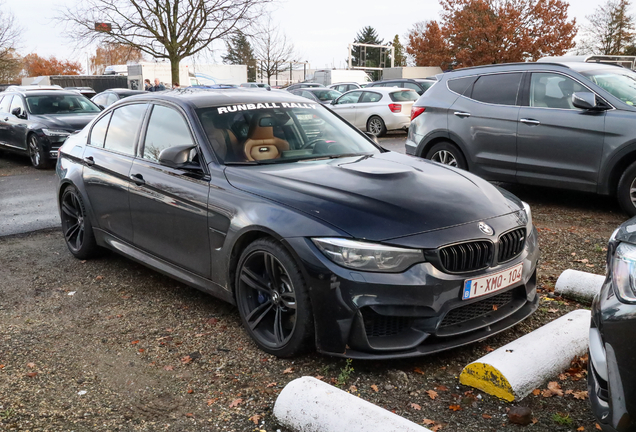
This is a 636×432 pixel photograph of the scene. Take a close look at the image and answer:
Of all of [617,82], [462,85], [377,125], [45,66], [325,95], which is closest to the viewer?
[617,82]

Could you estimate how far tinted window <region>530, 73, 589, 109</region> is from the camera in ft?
24.3

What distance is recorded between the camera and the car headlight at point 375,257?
3.33 meters

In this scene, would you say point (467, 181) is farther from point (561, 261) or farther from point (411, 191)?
point (561, 261)

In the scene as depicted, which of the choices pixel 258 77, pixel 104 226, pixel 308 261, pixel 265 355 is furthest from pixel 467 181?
pixel 258 77

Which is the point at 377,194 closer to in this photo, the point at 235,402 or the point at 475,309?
the point at 475,309

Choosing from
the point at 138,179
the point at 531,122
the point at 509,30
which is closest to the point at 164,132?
the point at 138,179

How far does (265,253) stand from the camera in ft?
12.2

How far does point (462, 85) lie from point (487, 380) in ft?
19.9

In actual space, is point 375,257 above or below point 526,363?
above

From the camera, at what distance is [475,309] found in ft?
11.8

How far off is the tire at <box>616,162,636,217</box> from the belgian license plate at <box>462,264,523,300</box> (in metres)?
3.83

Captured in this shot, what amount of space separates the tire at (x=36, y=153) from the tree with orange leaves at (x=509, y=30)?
4026cm

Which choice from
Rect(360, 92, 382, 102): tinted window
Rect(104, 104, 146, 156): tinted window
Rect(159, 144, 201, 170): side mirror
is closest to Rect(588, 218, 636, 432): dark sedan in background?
Rect(159, 144, 201, 170): side mirror

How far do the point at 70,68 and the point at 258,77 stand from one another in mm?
39956
